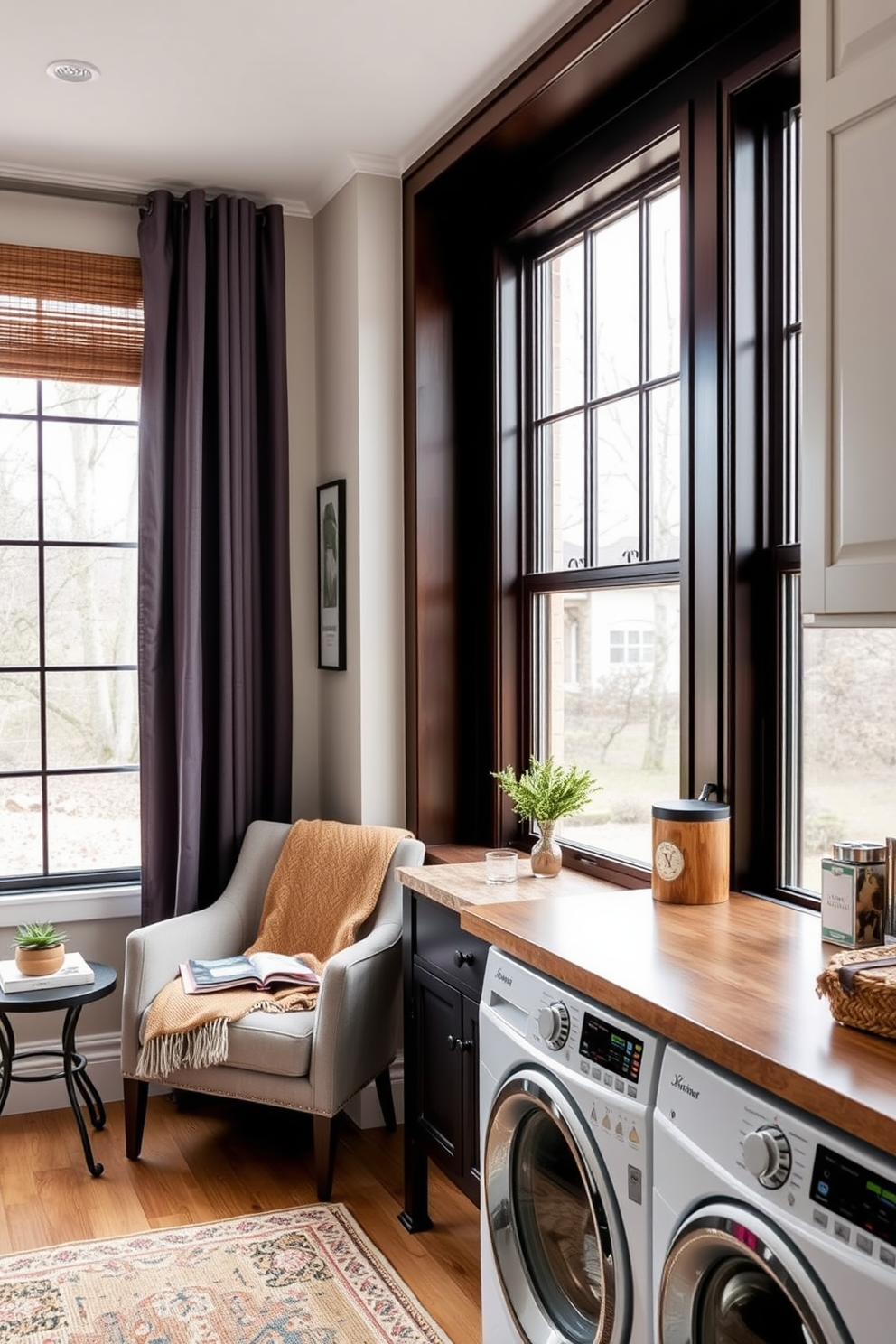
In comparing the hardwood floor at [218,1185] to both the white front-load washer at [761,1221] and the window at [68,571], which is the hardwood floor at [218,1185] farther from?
the white front-load washer at [761,1221]

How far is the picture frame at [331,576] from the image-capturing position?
3.64m

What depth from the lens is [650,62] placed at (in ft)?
8.46

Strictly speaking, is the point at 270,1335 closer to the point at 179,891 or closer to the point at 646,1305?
the point at 646,1305

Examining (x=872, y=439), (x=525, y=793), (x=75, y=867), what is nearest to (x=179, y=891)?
(x=75, y=867)

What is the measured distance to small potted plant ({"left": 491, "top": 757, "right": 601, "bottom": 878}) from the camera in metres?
2.80

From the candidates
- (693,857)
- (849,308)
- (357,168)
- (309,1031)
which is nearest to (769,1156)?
(693,857)

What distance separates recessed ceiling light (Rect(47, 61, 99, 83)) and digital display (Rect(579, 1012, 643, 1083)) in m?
2.48

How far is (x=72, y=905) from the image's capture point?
362 cm

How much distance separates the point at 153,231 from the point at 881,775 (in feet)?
8.79

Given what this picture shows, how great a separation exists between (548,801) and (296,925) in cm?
102

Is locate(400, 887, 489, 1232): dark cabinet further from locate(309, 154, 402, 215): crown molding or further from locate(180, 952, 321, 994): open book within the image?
locate(309, 154, 402, 215): crown molding

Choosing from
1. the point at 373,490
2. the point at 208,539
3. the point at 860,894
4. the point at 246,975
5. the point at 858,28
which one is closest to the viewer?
the point at 858,28

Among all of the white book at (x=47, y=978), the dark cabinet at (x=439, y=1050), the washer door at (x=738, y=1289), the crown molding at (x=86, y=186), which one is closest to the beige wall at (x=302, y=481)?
the crown molding at (x=86, y=186)

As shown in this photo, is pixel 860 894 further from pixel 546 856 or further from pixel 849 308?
pixel 546 856
